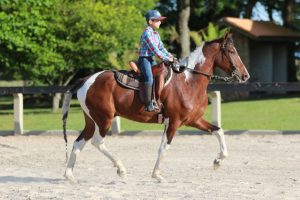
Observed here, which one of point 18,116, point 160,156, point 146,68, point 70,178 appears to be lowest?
point 18,116

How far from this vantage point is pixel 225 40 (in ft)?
33.5

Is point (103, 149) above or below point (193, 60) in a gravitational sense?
below

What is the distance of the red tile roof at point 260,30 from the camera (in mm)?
34562

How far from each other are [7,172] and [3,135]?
673 cm

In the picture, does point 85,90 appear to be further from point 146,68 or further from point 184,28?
point 184,28

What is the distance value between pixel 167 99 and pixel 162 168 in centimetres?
173

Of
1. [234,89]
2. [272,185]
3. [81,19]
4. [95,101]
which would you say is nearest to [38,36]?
[81,19]

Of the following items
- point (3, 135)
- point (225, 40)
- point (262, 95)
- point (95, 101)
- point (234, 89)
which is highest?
point (225, 40)

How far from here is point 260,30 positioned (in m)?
35.6

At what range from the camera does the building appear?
35.2 meters

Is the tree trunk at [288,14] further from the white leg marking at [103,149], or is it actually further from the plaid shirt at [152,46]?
the white leg marking at [103,149]

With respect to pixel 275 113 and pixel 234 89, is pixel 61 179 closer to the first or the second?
pixel 234 89

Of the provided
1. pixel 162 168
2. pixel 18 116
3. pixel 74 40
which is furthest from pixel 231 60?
pixel 74 40

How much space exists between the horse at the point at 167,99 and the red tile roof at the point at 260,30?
24.5 m
